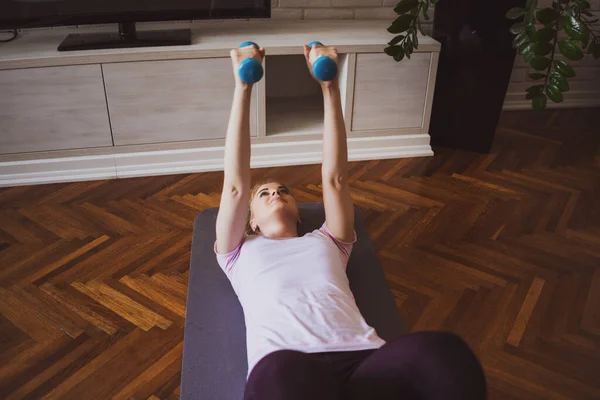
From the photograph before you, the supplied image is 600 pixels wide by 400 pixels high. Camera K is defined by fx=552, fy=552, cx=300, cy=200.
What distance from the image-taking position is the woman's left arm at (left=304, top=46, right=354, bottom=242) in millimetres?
1471

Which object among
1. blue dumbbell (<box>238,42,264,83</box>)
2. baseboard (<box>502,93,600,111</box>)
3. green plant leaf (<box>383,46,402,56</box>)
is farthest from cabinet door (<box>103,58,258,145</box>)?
baseboard (<box>502,93,600,111</box>)

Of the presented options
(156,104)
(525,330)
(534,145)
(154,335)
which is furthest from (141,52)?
(534,145)

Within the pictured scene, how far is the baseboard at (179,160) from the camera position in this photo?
243cm

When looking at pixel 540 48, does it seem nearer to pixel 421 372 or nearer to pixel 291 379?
pixel 421 372

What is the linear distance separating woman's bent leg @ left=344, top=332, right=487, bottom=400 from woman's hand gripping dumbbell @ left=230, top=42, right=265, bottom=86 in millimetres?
710

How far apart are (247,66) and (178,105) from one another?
119cm

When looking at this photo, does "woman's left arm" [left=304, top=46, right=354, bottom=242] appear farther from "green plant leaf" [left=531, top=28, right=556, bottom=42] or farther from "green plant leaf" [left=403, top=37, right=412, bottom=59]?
"green plant leaf" [left=531, top=28, right=556, bottom=42]

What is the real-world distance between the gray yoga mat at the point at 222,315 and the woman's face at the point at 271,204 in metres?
0.23

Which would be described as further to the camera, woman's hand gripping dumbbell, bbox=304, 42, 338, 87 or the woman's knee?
woman's hand gripping dumbbell, bbox=304, 42, 338, 87

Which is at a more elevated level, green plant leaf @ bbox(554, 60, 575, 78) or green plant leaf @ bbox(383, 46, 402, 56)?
green plant leaf @ bbox(383, 46, 402, 56)

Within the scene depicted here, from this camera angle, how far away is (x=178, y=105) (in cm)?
245

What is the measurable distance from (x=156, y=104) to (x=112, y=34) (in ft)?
1.29

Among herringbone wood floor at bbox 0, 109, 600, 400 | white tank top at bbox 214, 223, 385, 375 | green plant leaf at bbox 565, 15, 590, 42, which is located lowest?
herringbone wood floor at bbox 0, 109, 600, 400

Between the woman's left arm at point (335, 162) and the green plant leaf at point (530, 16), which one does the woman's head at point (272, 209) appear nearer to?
the woman's left arm at point (335, 162)
